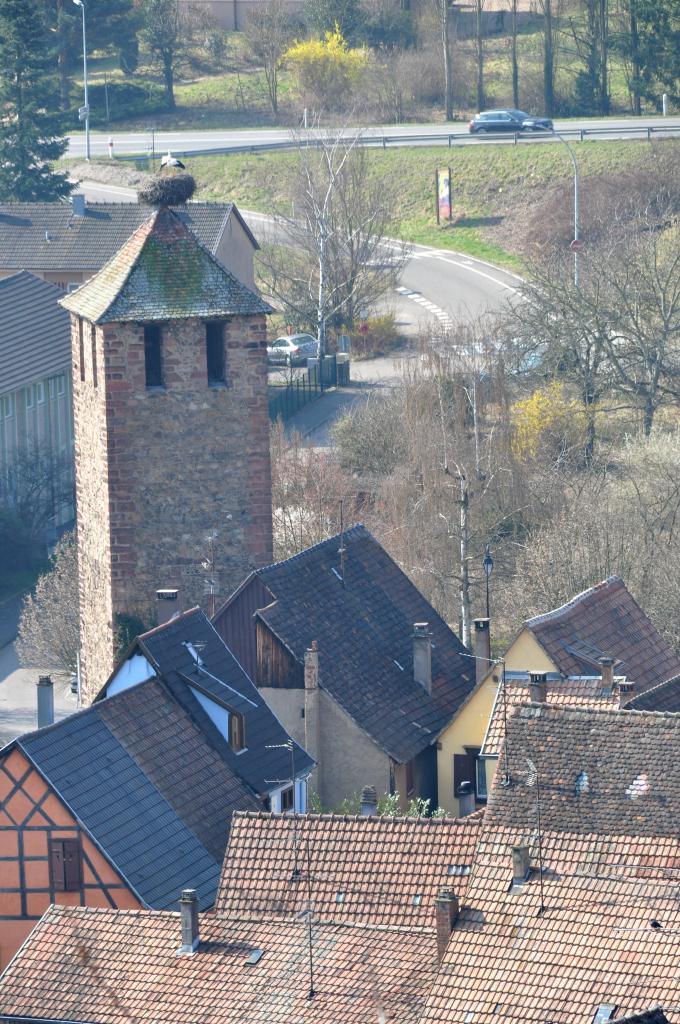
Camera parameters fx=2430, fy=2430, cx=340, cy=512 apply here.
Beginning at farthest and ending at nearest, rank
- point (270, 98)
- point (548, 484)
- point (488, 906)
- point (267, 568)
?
point (270, 98) < point (548, 484) < point (267, 568) < point (488, 906)

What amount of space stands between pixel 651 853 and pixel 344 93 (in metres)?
72.8

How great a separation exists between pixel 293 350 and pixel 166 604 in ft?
125

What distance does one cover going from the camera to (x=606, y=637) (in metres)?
39.8

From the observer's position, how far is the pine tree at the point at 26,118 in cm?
8150

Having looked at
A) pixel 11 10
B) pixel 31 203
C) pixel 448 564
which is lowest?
pixel 448 564

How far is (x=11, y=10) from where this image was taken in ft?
265

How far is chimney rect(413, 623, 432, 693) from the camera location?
3997cm

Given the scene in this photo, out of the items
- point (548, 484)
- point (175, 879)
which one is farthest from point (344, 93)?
point (175, 879)

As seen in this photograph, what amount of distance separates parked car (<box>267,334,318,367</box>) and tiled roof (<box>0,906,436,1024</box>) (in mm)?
47313

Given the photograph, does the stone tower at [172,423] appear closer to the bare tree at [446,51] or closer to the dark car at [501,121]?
the dark car at [501,121]

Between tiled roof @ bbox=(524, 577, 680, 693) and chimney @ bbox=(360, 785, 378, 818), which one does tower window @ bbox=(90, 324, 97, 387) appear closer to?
tiled roof @ bbox=(524, 577, 680, 693)

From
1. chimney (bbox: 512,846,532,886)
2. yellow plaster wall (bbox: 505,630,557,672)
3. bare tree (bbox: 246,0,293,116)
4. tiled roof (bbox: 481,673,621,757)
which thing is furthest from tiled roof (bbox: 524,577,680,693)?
bare tree (bbox: 246,0,293,116)

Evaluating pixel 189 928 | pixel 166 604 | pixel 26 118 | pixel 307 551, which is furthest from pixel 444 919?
pixel 26 118

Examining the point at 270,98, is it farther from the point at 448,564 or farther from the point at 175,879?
the point at 175,879
